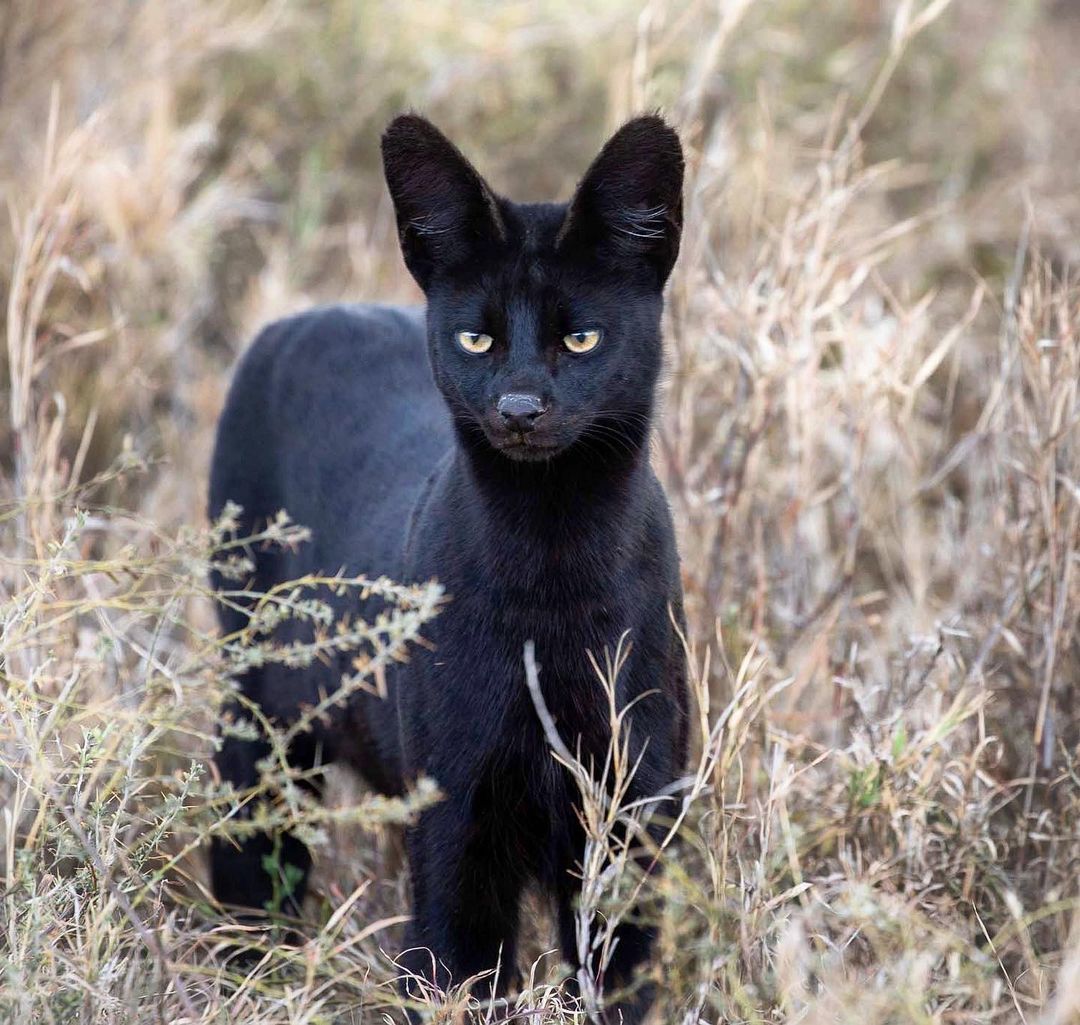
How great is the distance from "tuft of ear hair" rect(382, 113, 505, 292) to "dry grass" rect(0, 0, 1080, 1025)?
1.91 feet

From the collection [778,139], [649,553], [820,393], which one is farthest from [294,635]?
[778,139]

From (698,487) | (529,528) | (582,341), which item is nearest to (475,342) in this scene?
(582,341)

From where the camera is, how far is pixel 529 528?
231 cm

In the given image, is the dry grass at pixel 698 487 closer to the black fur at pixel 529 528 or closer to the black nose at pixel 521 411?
the black fur at pixel 529 528

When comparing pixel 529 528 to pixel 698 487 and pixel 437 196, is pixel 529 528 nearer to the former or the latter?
pixel 437 196

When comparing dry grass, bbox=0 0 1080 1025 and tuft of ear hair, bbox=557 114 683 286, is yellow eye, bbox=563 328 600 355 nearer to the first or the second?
tuft of ear hair, bbox=557 114 683 286

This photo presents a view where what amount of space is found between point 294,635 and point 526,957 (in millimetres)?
802

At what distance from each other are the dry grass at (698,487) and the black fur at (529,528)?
117mm

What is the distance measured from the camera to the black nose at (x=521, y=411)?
2137 millimetres

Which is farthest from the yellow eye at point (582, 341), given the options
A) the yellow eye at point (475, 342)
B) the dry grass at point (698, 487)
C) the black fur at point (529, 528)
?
the dry grass at point (698, 487)

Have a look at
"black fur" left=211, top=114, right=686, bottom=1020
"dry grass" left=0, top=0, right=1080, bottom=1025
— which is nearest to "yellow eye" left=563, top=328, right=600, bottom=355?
"black fur" left=211, top=114, right=686, bottom=1020

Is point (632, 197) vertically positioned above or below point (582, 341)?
above

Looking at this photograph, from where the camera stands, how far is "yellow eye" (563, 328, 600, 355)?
7.55 feet

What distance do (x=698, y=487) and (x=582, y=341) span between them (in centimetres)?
113
